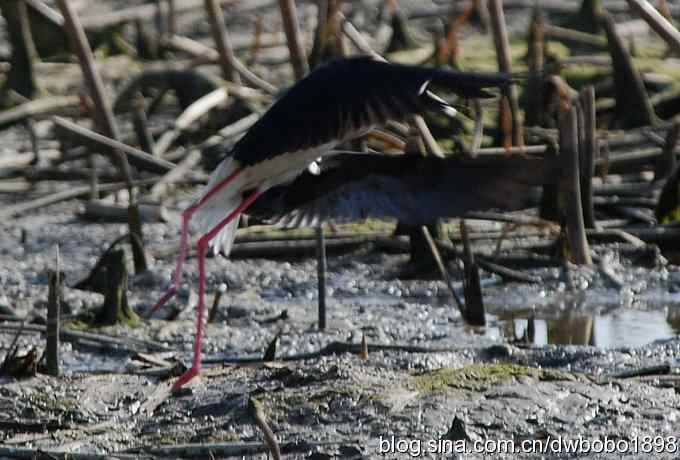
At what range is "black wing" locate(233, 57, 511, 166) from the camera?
506cm

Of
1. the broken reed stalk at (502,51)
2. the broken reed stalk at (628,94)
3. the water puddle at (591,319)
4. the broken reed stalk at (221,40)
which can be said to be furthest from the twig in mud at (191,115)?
the water puddle at (591,319)

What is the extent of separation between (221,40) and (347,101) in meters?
6.19

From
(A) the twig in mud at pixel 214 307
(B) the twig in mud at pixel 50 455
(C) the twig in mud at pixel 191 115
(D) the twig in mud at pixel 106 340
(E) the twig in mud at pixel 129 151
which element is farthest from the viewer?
(C) the twig in mud at pixel 191 115

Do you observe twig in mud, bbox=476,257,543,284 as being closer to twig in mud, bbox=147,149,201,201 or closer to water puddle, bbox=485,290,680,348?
water puddle, bbox=485,290,680,348

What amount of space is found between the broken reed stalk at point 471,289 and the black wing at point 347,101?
1563 millimetres

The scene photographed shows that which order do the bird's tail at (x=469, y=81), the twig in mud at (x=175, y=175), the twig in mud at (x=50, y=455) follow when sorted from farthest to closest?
1. the twig in mud at (x=175, y=175)
2. the bird's tail at (x=469, y=81)
3. the twig in mud at (x=50, y=455)

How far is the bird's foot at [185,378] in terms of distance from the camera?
5.77 meters

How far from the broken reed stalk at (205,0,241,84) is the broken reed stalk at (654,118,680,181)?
11.3 feet

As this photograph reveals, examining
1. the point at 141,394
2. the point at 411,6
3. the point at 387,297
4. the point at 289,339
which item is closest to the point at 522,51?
the point at 411,6

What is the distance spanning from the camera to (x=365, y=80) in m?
5.30

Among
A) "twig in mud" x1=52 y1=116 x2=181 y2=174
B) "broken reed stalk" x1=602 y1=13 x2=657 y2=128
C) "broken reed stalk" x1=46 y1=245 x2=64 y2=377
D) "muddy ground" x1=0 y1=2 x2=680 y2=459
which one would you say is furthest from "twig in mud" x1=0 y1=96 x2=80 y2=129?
"broken reed stalk" x1=46 y1=245 x2=64 y2=377

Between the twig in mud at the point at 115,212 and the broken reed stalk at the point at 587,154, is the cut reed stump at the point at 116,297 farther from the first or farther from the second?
the broken reed stalk at the point at 587,154

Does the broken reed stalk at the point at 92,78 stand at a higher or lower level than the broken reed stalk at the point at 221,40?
lower

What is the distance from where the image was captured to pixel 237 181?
20.8 feet
